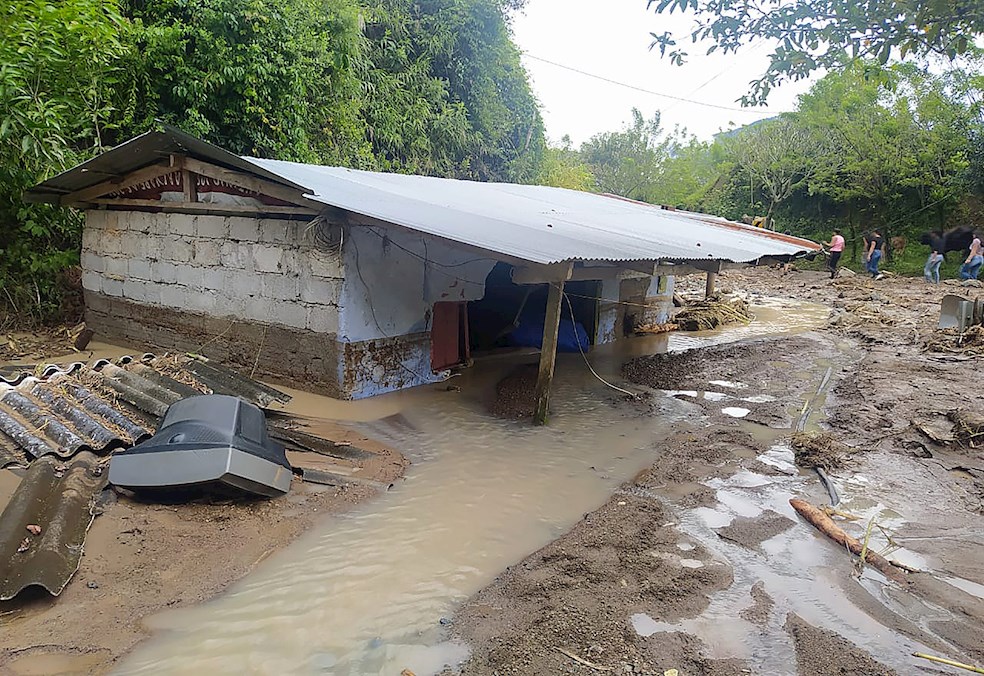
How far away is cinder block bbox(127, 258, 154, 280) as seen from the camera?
9078 millimetres

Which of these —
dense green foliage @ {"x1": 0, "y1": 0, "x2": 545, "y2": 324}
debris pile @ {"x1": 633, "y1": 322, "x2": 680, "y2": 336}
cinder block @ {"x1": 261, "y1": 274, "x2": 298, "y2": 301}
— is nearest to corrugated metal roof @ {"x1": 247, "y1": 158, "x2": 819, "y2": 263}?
cinder block @ {"x1": 261, "y1": 274, "x2": 298, "y2": 301}

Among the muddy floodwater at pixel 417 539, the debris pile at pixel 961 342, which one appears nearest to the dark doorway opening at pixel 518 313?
the muddy floodwater at pixel 417 539

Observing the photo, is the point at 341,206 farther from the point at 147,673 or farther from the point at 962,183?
the point at 962,183

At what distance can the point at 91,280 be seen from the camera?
999 cm

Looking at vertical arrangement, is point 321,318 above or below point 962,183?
below

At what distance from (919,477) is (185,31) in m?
12.4

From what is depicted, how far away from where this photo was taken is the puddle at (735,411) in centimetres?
778

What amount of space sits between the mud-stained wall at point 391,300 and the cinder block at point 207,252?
215 cm

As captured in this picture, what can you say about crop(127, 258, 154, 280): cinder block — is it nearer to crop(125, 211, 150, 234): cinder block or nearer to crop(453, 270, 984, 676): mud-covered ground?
crop(125, 211, 150, 234): cinder block

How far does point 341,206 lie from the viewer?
6.33m

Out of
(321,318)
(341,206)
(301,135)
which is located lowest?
(321,318)

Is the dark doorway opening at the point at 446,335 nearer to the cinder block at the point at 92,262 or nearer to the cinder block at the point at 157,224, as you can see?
the cinder block at the point at 157,224

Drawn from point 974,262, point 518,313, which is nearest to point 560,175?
point 974,262

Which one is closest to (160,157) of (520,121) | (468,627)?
(468,627)
